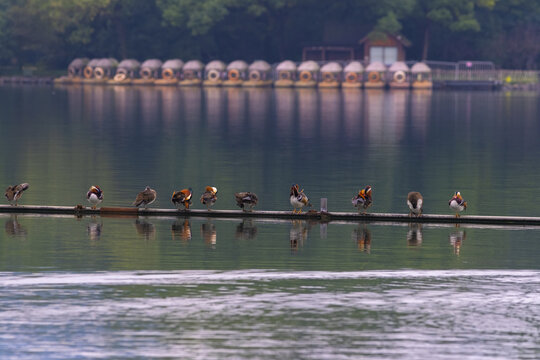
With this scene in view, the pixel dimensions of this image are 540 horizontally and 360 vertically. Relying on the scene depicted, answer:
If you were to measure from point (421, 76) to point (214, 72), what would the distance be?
95.9 feet

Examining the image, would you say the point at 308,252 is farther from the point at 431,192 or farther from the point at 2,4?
the point at 2,4

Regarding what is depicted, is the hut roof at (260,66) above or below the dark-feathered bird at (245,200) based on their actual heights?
above

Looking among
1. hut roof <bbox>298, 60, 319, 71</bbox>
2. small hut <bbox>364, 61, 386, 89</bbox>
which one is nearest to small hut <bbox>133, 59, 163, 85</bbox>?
hut roof <bbox>298, 60, 319, 71</bbox>

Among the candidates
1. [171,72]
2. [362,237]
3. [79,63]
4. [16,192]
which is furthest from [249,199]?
[79,63]

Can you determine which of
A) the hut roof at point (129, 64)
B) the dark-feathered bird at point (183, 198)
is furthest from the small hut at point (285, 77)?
the dark-feathered bird at point (183, 198)

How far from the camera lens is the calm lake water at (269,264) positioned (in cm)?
2005

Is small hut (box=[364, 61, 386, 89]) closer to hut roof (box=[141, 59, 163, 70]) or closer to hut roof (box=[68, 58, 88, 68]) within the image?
hut roof (box=[141, 59, 163, 70])

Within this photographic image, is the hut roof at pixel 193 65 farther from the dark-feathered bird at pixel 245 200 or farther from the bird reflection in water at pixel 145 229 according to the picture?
the bird reflection in water at pixel 145 229

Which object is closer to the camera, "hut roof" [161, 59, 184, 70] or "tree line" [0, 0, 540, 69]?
"tree line" [0, 0, 540, 69]

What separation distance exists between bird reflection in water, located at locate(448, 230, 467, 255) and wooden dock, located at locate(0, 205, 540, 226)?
105 centimetres

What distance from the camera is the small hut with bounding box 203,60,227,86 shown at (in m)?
162

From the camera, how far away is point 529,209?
37.2 m

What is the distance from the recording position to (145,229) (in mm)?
31406

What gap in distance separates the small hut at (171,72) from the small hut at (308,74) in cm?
1711
